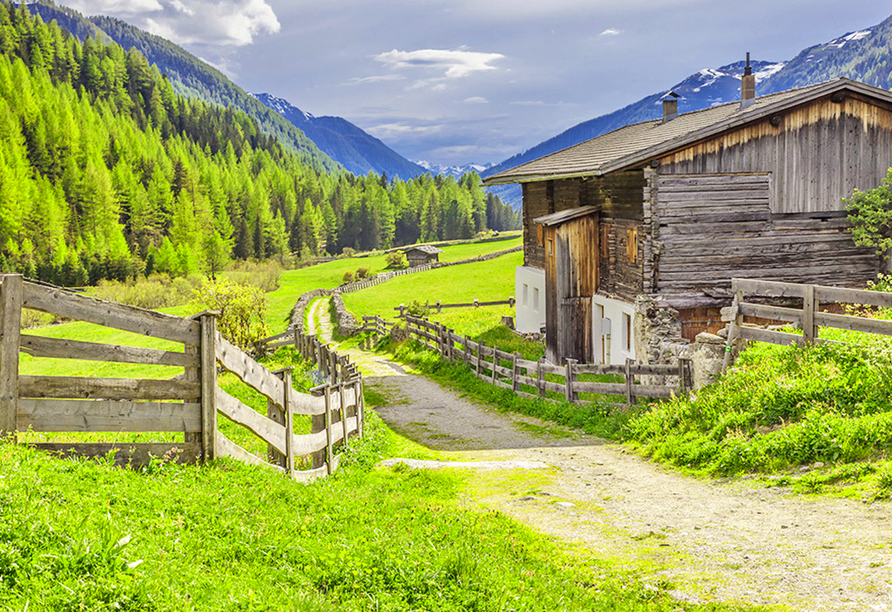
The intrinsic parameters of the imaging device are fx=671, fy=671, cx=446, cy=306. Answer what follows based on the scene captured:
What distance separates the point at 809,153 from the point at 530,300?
14168 mm

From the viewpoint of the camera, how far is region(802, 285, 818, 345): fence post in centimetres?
1205

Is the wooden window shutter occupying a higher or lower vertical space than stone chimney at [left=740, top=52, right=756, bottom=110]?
lower

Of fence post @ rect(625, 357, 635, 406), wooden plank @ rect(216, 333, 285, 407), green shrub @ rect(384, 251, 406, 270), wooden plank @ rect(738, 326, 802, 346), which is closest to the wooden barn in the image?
fence post @ rect(625, 357, 635, 406)

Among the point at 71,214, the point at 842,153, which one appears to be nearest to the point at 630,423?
the point at 842,153

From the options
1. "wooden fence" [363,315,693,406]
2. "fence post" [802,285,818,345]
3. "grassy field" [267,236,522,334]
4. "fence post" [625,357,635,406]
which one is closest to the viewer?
"fence post" [802,285,818,345]

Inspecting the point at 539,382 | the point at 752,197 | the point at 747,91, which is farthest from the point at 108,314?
the point at 747,91

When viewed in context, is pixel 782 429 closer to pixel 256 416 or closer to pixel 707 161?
pixel 256 416

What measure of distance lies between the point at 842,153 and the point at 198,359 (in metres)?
20.5

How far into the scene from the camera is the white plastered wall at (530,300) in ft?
99.1

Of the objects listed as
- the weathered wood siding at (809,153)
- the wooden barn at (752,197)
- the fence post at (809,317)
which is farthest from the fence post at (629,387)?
the weathered wood siding at (809,153)

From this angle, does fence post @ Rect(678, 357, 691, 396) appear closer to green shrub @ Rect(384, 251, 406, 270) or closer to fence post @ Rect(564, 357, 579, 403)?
fence post @ Rect(564, 357, 579, 403)

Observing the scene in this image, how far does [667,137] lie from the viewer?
73.1 feet

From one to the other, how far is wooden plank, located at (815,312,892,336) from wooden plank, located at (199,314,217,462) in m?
10.0

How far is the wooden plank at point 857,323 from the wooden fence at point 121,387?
31.5ft
